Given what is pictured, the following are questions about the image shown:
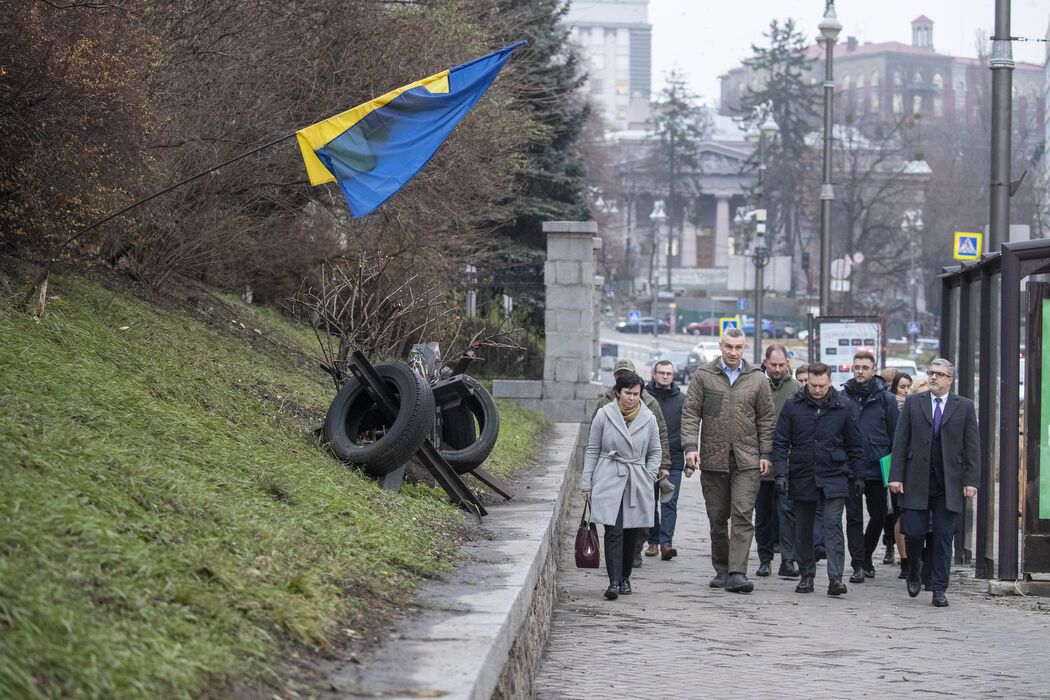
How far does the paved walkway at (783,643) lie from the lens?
28.3 ft

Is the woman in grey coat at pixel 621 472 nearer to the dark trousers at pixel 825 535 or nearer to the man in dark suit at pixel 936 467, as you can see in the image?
the dark trousers at pixel 825 535

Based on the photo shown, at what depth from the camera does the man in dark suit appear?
476 inches

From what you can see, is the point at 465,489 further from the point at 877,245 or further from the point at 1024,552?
the point at 877,245

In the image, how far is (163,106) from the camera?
13883 mm

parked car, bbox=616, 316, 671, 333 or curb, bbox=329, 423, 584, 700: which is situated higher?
parked car, bbox=616, 316, 671, 333

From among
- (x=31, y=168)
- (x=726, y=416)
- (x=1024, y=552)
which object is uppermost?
(x=31, y=168)

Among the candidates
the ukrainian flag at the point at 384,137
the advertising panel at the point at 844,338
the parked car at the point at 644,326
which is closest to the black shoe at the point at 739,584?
the ukrainian flag at the point at 384,137

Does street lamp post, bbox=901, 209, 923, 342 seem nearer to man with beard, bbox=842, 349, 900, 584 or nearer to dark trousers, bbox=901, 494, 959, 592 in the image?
man with beard, bbox=842, 349, 900, 584

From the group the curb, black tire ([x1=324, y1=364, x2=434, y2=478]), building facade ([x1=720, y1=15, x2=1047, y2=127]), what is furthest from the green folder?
building facade ([x1=720, y1=15, x2=1047, y2=127])

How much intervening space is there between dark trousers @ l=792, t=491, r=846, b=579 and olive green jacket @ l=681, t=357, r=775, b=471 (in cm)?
55

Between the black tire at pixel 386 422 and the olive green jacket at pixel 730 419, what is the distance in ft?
8.25

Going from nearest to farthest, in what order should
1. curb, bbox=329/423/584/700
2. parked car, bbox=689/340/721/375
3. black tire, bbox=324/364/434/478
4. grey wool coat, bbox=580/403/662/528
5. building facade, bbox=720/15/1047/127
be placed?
curb, bbox=329/423/584/700, black tire, bbox=324/364/434/478, grey wool coat, bbox=580/403/662/528, parked car, bbox=689/340/721/375, building facade, bbox=720/15/1047/127

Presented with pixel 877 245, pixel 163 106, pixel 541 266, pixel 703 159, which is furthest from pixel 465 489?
pixel 703 159

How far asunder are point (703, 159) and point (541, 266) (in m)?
96.1
